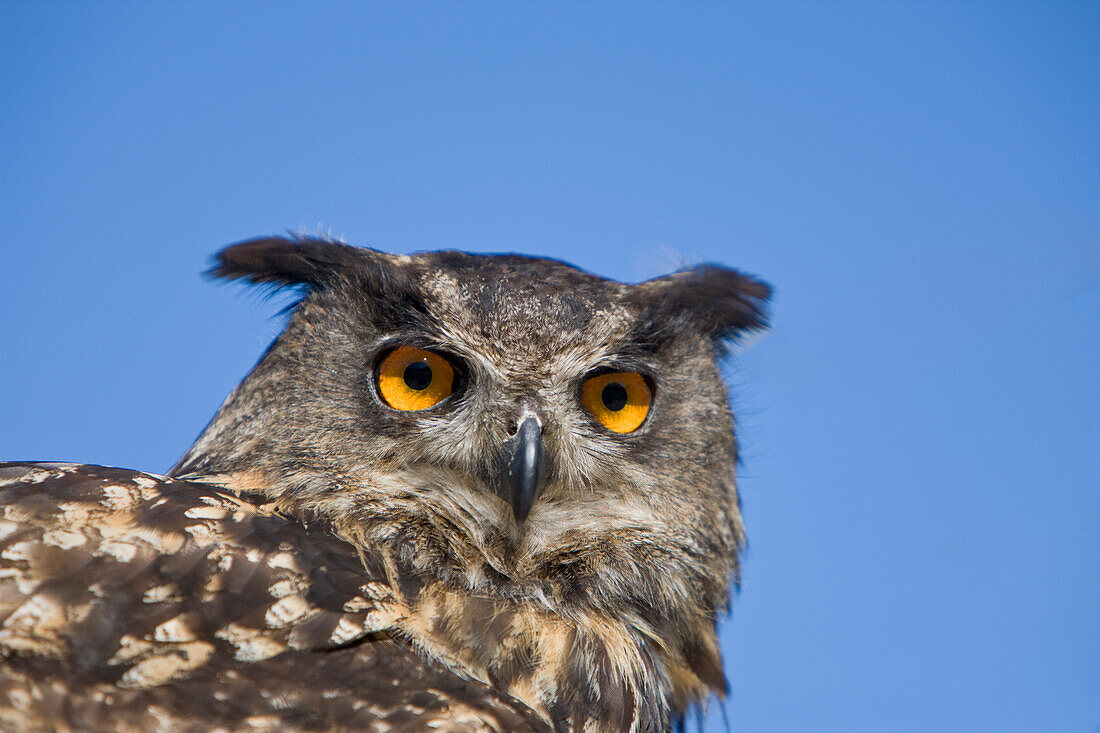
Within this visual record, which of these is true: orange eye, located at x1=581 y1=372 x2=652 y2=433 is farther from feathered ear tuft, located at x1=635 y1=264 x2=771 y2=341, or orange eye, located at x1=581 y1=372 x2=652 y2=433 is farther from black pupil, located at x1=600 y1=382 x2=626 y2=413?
feathered ear tuft, located at x1=635 y1=264 x2=771 y2=341

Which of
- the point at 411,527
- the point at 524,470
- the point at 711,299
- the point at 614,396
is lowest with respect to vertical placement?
the point at 411,527

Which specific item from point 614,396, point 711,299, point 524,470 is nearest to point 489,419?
point 524,470

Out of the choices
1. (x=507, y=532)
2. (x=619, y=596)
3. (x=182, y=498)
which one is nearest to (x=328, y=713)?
(x=182, y=498)

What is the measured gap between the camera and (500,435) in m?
2.53

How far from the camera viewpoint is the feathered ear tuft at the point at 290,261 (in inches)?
114

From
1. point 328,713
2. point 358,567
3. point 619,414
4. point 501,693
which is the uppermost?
point 619,414

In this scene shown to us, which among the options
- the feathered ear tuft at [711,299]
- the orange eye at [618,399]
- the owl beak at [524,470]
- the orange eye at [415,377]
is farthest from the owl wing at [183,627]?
the feathered ear tuft at [711,299]

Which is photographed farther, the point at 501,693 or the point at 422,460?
the point at 422,460

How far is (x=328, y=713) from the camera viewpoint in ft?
5.98

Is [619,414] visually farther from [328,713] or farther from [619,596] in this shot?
[328,713]

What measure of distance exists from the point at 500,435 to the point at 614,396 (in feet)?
1.47

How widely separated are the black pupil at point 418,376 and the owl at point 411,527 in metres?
0.01

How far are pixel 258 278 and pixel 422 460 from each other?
0.98 metres

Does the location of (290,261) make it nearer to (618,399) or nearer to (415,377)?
(415,377)
